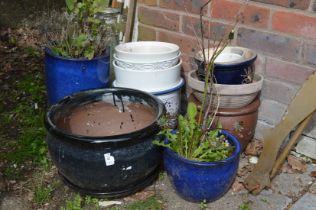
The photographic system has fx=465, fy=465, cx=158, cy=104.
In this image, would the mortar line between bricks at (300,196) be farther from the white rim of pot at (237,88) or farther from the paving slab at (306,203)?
the white rim of pot at (237,88)

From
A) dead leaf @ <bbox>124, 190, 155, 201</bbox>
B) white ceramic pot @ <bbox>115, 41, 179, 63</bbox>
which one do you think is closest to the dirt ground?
dead leaf @ <bbox>124, 190, 155, 201</bbox>

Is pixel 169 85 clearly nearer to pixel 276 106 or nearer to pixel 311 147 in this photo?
pixel 276 106

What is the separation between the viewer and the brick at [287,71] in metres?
2.97

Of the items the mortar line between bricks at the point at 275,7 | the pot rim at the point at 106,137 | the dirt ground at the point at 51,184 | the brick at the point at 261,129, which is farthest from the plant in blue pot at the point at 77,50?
the brick at the point at 261,129

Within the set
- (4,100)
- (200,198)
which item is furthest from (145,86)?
(4,100)

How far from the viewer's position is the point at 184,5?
3.39 m

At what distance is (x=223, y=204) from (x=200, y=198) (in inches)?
6.6

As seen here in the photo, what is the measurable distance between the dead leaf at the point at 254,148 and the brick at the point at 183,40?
31.4 inches

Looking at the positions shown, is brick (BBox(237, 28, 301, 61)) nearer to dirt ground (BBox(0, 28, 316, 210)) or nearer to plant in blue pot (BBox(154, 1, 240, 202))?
plant in blue pot (BBox(154, 1, 240, 202))

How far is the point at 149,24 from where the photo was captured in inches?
145

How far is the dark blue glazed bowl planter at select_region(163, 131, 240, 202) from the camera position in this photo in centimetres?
254

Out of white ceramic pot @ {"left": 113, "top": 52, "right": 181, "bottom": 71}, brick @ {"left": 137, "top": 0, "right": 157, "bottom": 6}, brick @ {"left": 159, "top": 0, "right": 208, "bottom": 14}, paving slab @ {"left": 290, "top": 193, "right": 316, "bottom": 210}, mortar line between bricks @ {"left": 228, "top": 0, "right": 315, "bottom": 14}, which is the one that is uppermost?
mortar line between bricks @ {"left": 228, "top": 0, "right": 315, "bottom": 14}

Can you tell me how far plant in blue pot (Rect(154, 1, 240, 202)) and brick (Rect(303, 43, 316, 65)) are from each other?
0.62 meters

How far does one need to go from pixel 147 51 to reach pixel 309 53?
1135mm
